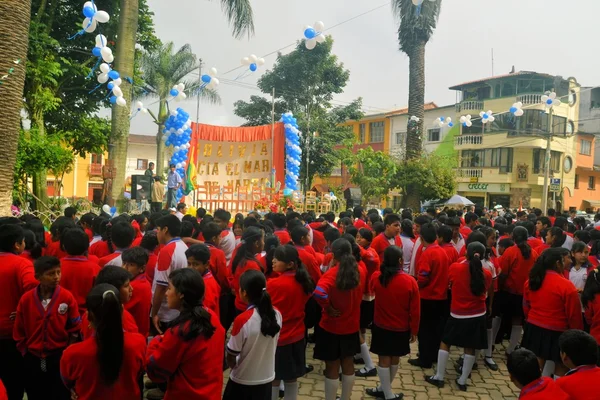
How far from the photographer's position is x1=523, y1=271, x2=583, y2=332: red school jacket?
4391 millimetres

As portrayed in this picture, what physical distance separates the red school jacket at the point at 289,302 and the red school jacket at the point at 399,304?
3.00 ft

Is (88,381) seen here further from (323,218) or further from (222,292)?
(323,218)

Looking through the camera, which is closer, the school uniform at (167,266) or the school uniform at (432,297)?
the school uniform at (167,266)

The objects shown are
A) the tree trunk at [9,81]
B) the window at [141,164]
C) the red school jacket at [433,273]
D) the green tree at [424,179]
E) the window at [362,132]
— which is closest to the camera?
the red school jacket at [433,273]

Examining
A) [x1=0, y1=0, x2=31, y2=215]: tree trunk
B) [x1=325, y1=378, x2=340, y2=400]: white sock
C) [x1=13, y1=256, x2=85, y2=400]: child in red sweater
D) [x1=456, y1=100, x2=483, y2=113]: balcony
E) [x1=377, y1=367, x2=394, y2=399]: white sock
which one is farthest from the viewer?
[x1=456, y1=100, x2=483, y2=113]: balcony

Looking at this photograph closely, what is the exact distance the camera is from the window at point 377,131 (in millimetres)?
41197

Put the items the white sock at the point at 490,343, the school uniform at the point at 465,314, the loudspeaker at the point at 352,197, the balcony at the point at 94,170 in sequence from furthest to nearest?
the balcony at the point at 94,170, the loudspeaker at the point at 352,197, the white sock at the point at 490,343, the school uniform at the point at 465,314

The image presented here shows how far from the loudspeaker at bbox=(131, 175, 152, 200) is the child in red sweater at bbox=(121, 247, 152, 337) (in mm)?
10782

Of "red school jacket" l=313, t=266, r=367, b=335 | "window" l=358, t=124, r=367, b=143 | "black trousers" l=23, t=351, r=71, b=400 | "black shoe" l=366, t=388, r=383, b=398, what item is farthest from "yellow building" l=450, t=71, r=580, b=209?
"black trousers" l=23, t=351, r=71, b=400

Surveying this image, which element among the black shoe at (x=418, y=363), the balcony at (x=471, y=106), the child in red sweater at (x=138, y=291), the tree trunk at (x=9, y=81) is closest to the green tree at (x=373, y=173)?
the balcony at (x=471, y=106)

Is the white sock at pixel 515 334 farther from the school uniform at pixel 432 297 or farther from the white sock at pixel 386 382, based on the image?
the white sock at pixel 386 382

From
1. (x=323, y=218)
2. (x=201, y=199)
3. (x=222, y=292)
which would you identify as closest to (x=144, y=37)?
(x=201, y=199)

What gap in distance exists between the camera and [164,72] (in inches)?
1130

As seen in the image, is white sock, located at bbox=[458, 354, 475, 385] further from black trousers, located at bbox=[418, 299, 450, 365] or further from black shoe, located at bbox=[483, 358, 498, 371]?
black shoe, located at bbox=[483, 358, 498, 371]
